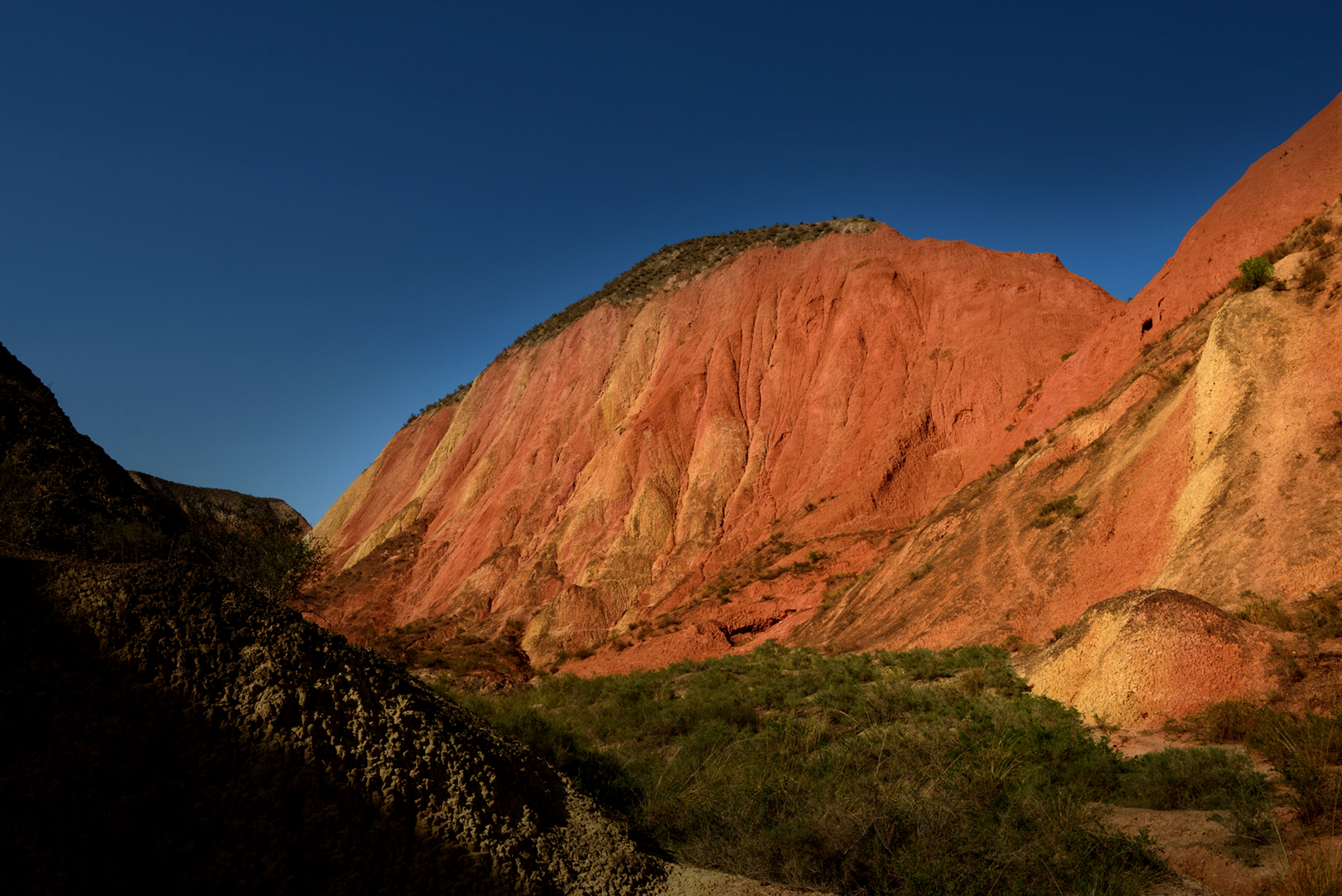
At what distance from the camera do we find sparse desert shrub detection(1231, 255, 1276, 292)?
15586 mm

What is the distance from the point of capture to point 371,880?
4.34m

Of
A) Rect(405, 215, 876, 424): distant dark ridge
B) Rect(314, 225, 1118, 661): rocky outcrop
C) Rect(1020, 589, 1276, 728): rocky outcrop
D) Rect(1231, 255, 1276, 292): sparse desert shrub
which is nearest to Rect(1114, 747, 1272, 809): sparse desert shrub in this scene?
Rect(1020, 589, 1276, 728): rocky outcrop

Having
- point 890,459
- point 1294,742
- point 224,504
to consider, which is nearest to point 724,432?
point 890,459

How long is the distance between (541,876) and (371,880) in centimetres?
106

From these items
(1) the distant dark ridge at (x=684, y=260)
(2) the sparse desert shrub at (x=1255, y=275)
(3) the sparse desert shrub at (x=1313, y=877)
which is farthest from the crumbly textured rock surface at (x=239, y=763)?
(1) the distant dark ridge at (x=684, y=260)

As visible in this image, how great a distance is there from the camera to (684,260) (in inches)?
1879

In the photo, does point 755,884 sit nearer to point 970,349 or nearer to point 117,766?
point 117,766

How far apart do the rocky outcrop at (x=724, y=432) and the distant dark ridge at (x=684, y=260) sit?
0.84 meters

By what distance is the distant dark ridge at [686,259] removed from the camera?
42250 mm

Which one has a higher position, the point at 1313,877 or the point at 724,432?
the point at 724,432

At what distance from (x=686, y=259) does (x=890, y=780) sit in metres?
42.7

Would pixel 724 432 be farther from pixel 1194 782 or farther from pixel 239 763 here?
pixel 239 763

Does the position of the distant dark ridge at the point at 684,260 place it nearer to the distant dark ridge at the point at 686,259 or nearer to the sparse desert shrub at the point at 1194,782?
the distant dark ridge at the point at 686,259

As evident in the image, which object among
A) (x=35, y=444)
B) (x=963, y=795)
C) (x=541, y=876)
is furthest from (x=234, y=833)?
(x=35, y=444)
